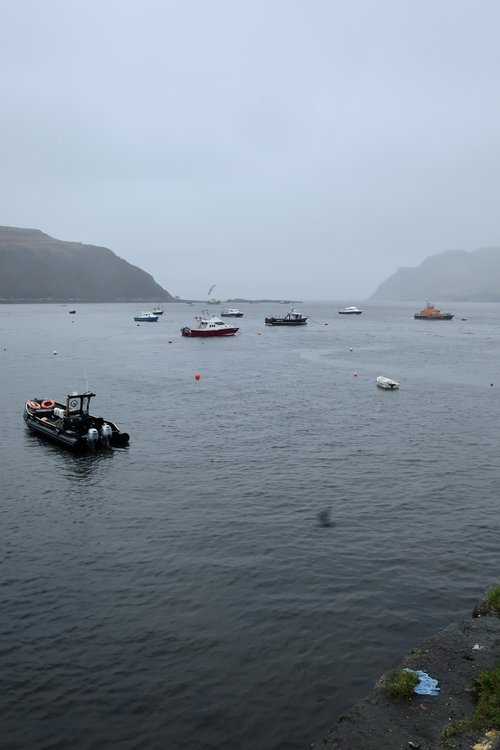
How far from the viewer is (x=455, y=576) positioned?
19.7 m

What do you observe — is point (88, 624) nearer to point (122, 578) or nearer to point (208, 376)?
point (122, 578)

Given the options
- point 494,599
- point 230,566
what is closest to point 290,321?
point 230,566

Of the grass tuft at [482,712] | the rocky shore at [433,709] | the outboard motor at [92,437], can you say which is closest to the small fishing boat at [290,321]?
the outboard motor at [92,437]

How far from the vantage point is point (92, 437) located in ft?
116

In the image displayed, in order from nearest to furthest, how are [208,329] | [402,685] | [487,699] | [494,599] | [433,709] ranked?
[487,699] → [433,709] → [402,685] → [494,599] → [208,329]

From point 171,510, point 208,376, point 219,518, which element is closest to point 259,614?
point 219,518

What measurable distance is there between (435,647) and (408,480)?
50.0 feet

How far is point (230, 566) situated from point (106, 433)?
697 inches

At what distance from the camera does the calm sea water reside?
13.9 meters

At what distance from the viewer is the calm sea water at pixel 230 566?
13.9m

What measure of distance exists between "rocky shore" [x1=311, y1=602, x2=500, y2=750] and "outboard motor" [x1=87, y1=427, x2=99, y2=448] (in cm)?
2528

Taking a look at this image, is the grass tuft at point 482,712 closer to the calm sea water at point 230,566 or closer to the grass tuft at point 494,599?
the calm sea water at point 230,566

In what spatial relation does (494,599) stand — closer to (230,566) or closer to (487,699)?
(487,699)

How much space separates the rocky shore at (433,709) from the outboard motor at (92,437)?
2528cm
